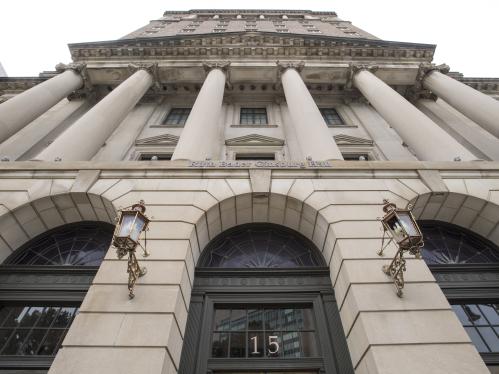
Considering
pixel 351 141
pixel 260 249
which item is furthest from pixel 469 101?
pixel 260 249

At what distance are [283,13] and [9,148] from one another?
130 feet

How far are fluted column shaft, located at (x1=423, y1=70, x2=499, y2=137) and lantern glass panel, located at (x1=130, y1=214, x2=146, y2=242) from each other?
13.3m

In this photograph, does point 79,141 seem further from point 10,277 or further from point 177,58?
point 177,58

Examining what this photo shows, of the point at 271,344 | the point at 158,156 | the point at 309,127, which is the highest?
the point at 158,156

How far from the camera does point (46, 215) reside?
22.8 feet

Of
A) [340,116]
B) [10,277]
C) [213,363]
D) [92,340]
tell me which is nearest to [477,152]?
[340,116]

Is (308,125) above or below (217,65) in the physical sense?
below

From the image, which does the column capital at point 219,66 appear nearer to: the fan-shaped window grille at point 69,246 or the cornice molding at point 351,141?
the cornice molding at point 351,141

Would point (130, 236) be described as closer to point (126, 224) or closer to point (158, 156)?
point (126, 224)

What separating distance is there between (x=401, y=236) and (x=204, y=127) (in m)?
7.74

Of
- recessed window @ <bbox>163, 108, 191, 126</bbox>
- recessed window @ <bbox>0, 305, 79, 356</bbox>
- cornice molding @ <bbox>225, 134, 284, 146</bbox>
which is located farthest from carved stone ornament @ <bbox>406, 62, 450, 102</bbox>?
recessed window @ <bbox>0, 305, 79, 356</bbox>

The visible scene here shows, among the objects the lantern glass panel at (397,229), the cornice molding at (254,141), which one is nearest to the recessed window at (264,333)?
the lantern glass panel at (397,229)

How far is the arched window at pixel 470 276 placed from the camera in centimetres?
550

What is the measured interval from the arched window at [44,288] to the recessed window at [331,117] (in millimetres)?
13279
